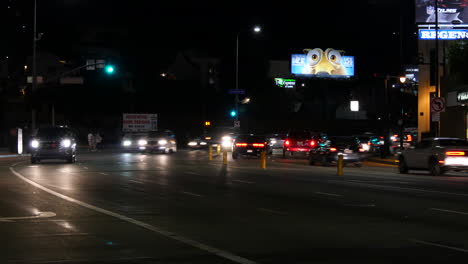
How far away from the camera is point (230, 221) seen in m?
13.6

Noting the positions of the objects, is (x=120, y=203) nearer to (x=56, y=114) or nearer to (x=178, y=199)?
(x=178, y=199)

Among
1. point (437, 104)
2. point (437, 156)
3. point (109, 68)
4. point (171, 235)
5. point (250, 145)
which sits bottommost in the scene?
point (171, 235)

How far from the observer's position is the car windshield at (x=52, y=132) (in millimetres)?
36041

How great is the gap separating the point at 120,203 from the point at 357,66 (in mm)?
101441

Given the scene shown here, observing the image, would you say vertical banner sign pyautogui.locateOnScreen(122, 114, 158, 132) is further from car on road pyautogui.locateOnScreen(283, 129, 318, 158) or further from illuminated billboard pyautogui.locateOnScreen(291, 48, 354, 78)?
illuminated billboard pyautogui.locateOnScreen(291, 48, 354, 78)

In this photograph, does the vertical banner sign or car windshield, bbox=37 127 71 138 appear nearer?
car windshield, bbox=37 127 71 138

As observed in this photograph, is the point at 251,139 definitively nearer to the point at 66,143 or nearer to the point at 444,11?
the point at 66,143

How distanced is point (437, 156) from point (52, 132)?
20.0 m

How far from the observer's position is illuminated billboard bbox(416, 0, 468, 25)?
51.6 metres

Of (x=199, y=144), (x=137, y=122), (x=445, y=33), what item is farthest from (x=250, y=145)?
(x=137, y=122)

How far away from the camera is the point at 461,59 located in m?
37.3

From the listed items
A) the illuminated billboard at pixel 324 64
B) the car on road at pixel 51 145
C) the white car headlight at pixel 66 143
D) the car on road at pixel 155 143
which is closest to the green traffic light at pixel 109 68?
the car on road at pixel 51 145

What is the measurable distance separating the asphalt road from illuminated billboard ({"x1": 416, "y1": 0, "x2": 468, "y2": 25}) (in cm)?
3047

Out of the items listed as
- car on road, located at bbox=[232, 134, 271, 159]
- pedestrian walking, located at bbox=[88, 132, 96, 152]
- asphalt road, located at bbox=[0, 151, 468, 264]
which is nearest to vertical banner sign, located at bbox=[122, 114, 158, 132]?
pedestrian walking, located at bbox=[88, 132, 96, 152]
